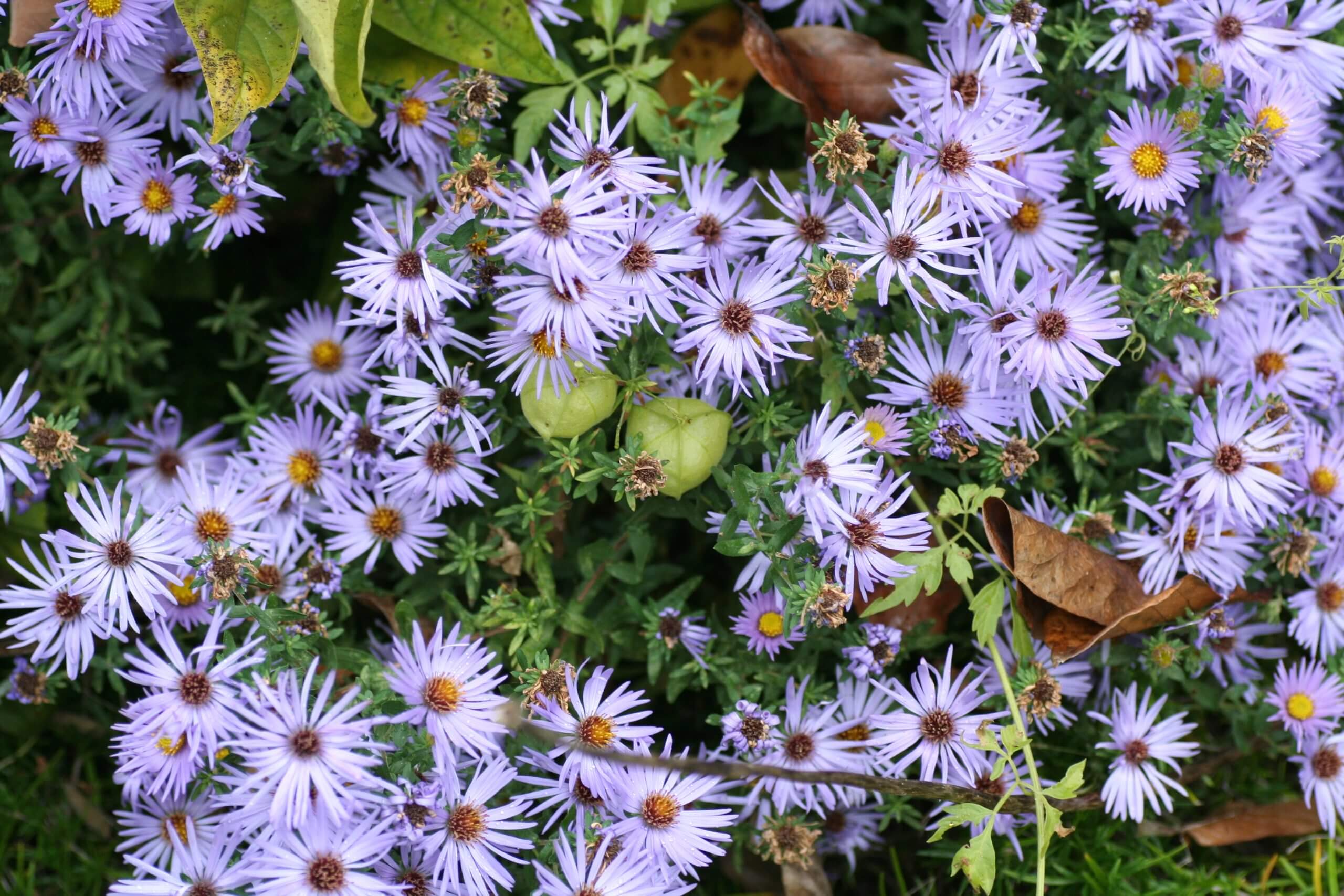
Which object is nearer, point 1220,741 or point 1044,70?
point 1044,70

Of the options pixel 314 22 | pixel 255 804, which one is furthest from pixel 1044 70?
pixel 255 804

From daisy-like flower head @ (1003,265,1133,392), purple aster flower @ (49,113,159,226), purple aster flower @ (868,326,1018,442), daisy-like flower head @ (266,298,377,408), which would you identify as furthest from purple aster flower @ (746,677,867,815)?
purple aster flower @ (49,113,159,226)

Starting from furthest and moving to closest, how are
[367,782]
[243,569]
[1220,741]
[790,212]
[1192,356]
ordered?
[1220,741]
[1192,356]
[790,212]
[243,569]
[367,782]

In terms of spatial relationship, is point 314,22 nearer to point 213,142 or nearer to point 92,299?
point 213,142

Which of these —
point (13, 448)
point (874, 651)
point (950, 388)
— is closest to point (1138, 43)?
point (950, 388)

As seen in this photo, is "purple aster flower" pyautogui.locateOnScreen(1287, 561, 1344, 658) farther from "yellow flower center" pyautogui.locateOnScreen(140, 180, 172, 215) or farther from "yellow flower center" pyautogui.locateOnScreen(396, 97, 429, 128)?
"yellow flower center" pyautogui.locateOnScreen(140, 180, 172, 215)

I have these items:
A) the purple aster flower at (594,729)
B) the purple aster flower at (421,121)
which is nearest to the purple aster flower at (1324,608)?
the purple aster flower at (594,729)

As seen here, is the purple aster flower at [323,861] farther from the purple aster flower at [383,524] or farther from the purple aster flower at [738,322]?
the purple aster flower at [738,322]
